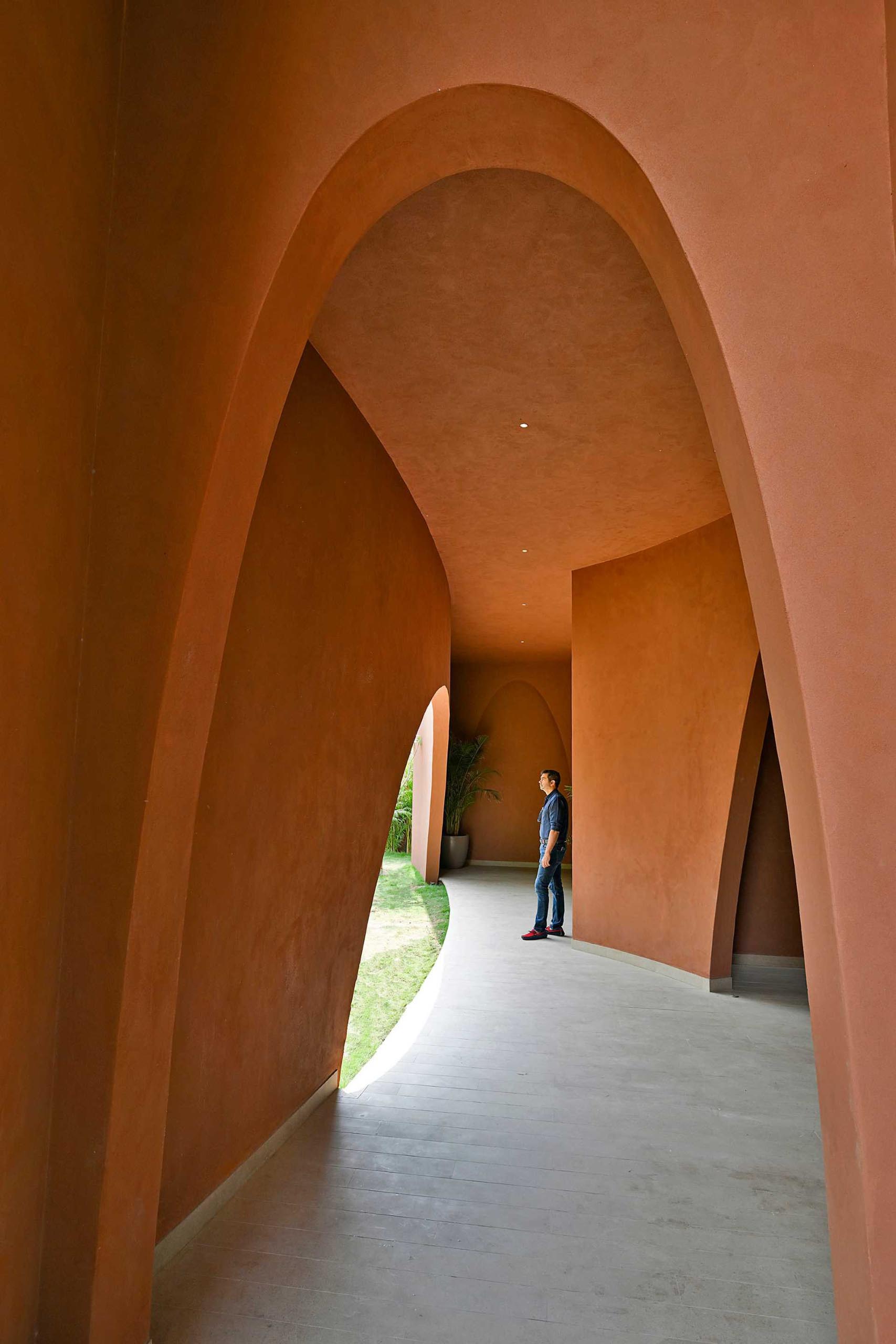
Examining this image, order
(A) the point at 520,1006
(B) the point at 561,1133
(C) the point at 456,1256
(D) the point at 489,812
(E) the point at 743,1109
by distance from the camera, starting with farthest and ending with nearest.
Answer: (D) the point at 489,812, (A) the point at 520,1006, (E) the point at 743,1109, (B) the point at 561,1133, (C) the point at 456,1256

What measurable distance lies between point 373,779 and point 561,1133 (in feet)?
6.51

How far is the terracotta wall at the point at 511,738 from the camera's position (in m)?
13.7

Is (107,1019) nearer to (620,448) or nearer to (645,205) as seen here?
(645,205)

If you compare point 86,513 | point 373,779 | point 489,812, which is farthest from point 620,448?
point 489,812

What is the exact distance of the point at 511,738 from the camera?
13.9 metres

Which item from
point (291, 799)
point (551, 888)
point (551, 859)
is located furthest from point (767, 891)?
point (291, 799)

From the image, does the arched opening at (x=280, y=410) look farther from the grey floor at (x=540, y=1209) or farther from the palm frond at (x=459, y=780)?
the palm frond at (x=459, y=780)

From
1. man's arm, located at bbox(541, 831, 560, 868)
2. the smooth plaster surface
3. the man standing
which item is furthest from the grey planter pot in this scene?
the smooth plaster surface

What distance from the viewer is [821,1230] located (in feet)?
9.44

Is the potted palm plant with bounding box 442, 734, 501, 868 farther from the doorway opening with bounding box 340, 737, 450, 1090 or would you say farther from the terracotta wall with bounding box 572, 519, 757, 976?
the terracotta wall with bounding box 572, 519, 757, 976

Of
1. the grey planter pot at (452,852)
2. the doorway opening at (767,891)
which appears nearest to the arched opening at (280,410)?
the doorway opening at (767,891)

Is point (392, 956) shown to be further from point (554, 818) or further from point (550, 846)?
point (554, 818)

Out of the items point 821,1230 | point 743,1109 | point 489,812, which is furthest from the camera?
point 489,812

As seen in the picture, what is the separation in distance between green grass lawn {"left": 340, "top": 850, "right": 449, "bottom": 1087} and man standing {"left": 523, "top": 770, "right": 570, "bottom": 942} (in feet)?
3.41
